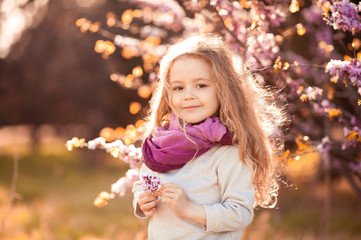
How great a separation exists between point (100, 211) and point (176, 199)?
16.2 feet

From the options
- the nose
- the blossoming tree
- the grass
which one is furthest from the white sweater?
the grass

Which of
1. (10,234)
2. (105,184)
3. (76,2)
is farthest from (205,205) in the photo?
(76,2)

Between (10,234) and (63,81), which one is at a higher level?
(10,234)

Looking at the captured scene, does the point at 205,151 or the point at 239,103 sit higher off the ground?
the point at 239,103

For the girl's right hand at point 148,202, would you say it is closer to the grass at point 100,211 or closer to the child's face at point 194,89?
the child's face at point 194,89

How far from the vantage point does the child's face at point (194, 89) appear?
192cm

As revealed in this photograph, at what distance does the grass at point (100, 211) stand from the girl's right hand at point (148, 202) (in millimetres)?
1047

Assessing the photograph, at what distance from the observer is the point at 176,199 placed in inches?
69.1

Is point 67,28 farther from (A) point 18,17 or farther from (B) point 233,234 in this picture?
(B) point 233,234

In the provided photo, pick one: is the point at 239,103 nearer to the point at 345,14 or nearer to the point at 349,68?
the point at 349,68

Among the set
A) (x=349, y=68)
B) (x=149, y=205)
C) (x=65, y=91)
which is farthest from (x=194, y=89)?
(x=65, y=91)

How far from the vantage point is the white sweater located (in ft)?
5.80

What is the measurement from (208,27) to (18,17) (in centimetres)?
584

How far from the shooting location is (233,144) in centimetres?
189
